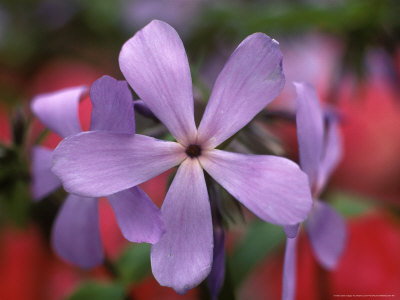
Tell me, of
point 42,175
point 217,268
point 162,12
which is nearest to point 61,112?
point 42,175

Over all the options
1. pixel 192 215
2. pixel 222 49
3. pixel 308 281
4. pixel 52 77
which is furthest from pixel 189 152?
pixel 52 77

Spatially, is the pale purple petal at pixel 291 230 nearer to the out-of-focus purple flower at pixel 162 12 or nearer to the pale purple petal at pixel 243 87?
the pale purple petal at pixel 243 87

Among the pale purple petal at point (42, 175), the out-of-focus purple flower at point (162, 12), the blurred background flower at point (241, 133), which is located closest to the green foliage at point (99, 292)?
the blurred background flower at point (241, 133)

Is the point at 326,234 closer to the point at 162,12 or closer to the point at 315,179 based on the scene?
the point at 315,179

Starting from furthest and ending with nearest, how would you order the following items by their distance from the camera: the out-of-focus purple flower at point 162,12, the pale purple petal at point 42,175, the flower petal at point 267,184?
1. the out-of-focus purple flower at point 162,12
2. the pale purple petal at point 42,175
3. the flower petal at point 267,184

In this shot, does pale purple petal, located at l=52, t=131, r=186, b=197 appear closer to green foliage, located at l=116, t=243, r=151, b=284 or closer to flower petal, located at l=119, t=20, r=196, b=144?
flower petal, located at l=119, t=20, r=196, b=144

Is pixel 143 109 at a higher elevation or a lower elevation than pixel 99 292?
higher
